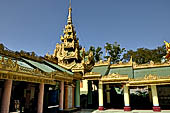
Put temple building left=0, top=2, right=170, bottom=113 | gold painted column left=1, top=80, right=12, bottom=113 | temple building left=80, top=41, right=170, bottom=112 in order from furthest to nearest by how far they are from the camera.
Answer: temple building left=80, top=41, right=170, bottom=112 < temple building left=0, top=2, right=170, bottom=113 < gold painted column left=1, top=80, right=12, bottom=113

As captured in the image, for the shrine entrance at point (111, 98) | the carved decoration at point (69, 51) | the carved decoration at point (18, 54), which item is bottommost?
the shrine entrance at point (111, 98)

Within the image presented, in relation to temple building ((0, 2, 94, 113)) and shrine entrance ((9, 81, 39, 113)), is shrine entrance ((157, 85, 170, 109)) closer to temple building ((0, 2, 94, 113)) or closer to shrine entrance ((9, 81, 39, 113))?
temple building ((0, 2, 94, 113))

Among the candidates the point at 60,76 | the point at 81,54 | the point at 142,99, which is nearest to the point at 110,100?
the point at 142,99

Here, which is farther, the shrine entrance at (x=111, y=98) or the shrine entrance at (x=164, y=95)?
the shrine entrance at (x=111, y=98)

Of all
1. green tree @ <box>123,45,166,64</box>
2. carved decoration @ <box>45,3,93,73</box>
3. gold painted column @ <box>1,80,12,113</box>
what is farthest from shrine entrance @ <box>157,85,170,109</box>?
gold painted column @ <box>1,80,12,113</box>

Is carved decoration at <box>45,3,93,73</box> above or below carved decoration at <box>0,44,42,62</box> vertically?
above

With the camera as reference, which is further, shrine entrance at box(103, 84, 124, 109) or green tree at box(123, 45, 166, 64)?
green tree at box(123, 45, 166, 64)

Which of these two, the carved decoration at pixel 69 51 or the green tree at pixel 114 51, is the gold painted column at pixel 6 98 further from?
the green tree at pixel 114 51

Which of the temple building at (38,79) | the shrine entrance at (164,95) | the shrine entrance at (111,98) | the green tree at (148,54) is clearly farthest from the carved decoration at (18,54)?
the green tree at (148,54)

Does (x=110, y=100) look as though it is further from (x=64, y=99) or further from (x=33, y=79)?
(x=33, y=79)

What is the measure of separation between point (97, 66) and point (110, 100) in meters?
6.41

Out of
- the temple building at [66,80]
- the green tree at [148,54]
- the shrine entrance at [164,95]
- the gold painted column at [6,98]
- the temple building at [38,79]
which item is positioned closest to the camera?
the gold painted column at [6,98]

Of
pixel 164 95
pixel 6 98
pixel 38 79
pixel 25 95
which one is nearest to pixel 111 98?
pixel 164 95

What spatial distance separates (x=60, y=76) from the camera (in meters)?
13.0
